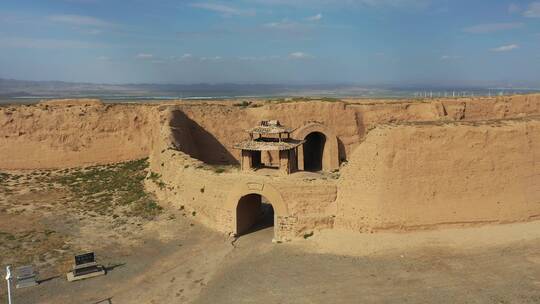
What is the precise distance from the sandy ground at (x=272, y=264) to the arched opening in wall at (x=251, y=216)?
569 mm

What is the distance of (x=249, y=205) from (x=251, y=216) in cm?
54

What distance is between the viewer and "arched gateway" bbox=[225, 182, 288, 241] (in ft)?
51.0

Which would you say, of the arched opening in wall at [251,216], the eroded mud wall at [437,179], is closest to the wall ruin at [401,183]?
the eroded mud wall at [437,179]

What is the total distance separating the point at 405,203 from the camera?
48.0ft

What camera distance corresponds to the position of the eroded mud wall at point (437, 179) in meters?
14.7

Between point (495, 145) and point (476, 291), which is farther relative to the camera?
point (495, 145)

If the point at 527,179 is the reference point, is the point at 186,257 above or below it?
below

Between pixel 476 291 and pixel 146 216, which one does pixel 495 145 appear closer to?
pixel 476 291

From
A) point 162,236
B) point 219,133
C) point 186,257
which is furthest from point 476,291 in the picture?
point 219,133

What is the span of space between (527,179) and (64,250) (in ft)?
53.4

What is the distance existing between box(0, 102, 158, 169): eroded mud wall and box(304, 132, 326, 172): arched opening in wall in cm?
940

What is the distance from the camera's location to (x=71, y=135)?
2583 cm

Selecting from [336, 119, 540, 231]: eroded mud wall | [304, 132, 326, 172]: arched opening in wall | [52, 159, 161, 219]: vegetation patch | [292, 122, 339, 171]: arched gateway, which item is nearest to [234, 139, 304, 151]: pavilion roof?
[336, 119, 540, 231]: eroded mud wall

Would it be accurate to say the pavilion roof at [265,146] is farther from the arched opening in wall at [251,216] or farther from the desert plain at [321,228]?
the arched opening in wall at [251,216]
